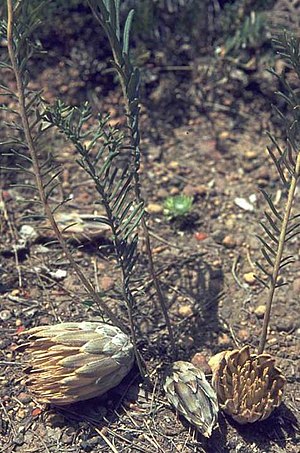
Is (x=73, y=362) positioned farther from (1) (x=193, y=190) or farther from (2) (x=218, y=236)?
(1) (x=193, y=190)

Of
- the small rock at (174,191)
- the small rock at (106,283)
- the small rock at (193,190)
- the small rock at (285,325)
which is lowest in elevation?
the small rock at (285,325)

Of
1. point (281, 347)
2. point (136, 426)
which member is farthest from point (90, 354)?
point (281, 347)

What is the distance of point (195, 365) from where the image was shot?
1.94 meters

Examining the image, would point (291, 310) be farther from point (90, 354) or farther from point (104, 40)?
point (104, 40)

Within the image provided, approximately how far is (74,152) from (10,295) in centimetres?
75

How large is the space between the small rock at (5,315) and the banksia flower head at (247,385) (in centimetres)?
67

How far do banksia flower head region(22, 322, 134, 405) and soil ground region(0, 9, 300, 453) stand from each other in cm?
10

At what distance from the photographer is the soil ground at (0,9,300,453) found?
5.83 ft

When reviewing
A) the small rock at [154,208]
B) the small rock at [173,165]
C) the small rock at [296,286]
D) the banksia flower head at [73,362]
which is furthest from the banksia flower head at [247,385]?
the small rock at [173,165]

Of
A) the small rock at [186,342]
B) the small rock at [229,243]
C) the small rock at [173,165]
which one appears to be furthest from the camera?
the small rock at [173,165]

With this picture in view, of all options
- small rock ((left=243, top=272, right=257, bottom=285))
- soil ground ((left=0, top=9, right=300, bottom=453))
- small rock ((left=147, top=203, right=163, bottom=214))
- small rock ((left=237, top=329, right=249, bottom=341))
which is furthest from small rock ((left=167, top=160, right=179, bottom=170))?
small rock ((left=237, top=329, right=249, bottom=341))

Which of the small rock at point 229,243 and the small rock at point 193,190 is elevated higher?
the small rock at point 193,190

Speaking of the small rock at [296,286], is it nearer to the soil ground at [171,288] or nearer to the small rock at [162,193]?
the soil ground at [171,288]

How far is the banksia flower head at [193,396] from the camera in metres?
1.70
